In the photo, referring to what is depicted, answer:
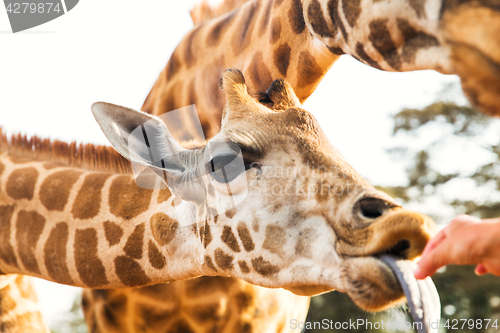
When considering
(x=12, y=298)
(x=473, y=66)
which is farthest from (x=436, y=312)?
(x=12, y=298)

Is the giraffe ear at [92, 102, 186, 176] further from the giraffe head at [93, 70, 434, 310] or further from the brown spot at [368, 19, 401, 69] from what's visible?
the brown spot at [368, 19, 401, 69]

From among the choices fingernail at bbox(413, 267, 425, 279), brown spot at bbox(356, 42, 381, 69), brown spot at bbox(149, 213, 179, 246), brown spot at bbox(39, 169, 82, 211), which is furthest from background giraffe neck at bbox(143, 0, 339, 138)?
fingernail at bbox(413, 267, 425, 279)

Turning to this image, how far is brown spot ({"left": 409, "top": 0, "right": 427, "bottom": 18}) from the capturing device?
204 centimetres

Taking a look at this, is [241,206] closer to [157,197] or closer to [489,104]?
[157,197]

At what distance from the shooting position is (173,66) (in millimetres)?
4910

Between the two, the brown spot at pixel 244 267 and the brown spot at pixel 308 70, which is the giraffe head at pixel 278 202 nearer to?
the brown spot at pixel 244 267

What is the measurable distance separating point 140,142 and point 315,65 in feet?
4.75

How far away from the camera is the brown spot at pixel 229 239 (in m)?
2.57

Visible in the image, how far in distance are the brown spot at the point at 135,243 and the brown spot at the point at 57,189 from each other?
70 centimetres

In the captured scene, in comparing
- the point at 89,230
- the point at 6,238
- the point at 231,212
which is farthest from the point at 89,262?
the point at 231,212

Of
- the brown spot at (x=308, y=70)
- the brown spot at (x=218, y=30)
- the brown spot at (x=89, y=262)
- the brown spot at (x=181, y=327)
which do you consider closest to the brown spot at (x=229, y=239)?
the brown spot at (x=89, y=262)

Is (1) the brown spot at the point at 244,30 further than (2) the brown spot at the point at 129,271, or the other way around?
(1) the brown spot at the point at 244,30

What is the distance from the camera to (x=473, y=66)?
5.94 ft

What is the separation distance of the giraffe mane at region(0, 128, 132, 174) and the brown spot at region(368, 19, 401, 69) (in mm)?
2170
